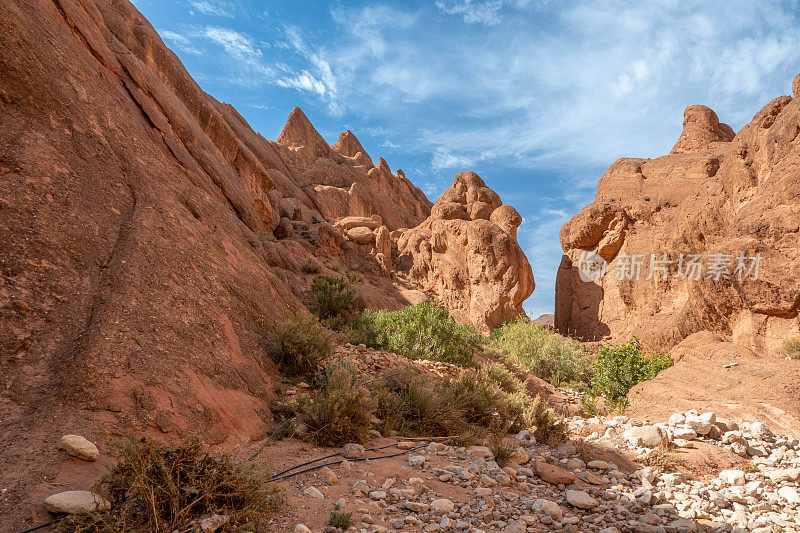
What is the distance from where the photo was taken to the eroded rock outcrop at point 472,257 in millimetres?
22828

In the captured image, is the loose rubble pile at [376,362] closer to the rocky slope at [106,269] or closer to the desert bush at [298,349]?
the desert bush at [298,349]

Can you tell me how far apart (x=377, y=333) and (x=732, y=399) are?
6.90 meters

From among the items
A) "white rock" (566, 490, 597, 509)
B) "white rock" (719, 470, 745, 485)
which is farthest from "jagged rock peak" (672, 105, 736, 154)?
"white rock" (566, 490, 597, 509)

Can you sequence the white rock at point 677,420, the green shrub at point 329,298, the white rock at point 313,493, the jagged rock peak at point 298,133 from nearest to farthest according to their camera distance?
the white rock at point 313,493 < the white rock at point 677,420 < the green shrub at point 329,298 < the jagged rock peak at point 298,133

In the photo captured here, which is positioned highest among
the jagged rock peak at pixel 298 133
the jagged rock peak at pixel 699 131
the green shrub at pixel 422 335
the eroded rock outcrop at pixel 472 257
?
the jagged rock peak at pixel 298 133

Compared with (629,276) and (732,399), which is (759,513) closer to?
(732,399)

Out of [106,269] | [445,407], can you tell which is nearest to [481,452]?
[445,407]

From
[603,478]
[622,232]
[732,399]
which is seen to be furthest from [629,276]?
[603,478]

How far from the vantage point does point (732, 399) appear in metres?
6.79

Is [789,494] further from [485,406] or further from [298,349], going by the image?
[298,349]

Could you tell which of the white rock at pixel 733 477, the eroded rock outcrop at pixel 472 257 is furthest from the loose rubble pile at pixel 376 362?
the eroded rock outcrop at pixel 472 257

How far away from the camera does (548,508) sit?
11.4 feet

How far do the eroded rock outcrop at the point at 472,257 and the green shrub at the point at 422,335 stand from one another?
12.0 m

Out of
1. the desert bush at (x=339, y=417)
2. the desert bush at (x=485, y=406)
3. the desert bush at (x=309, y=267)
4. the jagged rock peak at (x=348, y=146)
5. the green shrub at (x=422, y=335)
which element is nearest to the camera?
the desert bush at (x=339, y=417)
